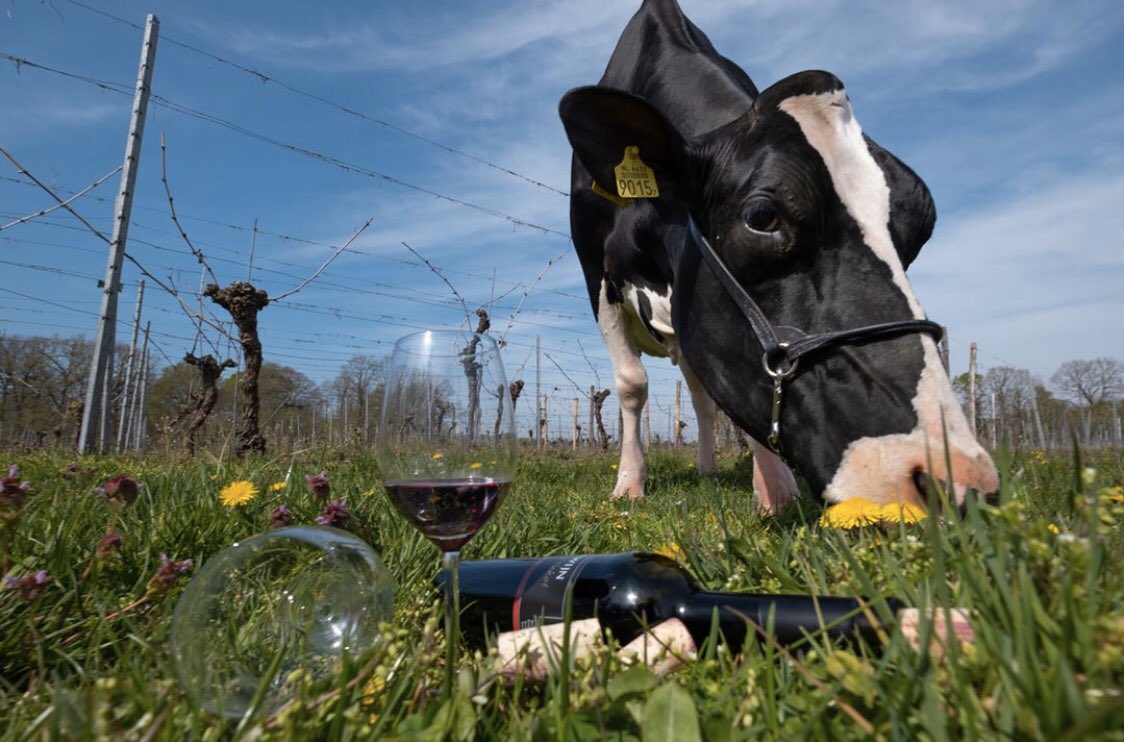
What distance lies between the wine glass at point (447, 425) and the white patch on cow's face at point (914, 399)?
1017 millimetres

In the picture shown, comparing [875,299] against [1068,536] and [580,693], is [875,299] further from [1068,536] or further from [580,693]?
[580,693]

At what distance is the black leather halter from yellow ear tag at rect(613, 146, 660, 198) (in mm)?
424

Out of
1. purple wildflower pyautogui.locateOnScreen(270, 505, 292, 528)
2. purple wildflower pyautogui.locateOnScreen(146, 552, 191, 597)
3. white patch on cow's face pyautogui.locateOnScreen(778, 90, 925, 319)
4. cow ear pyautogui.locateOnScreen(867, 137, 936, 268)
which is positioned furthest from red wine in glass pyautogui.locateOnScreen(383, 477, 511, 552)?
cow ear pyautogui.locateOnScreen(867, 137, 936, 268)

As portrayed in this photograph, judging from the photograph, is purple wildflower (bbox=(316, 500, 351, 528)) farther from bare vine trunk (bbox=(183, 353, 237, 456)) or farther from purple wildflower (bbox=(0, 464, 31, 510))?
bare vine trunk (bbox=(183, 353, 237, 456))

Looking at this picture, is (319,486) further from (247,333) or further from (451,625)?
(247,333)

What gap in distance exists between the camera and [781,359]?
2676 millimetres

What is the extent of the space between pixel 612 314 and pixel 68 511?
384cm

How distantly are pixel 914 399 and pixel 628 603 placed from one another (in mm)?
1264

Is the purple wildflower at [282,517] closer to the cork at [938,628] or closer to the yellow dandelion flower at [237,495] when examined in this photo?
the yellow dandelion flower at [237,495]

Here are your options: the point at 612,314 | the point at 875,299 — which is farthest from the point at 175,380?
the point at 875,299

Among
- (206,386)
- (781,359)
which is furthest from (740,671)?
(206,386)

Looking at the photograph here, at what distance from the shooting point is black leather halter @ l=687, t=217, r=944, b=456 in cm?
236

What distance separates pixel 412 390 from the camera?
1.80 meters

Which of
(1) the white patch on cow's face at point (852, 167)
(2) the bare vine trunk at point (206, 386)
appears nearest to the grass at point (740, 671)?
(1) the white patch on cow's face at point (852, 167)
